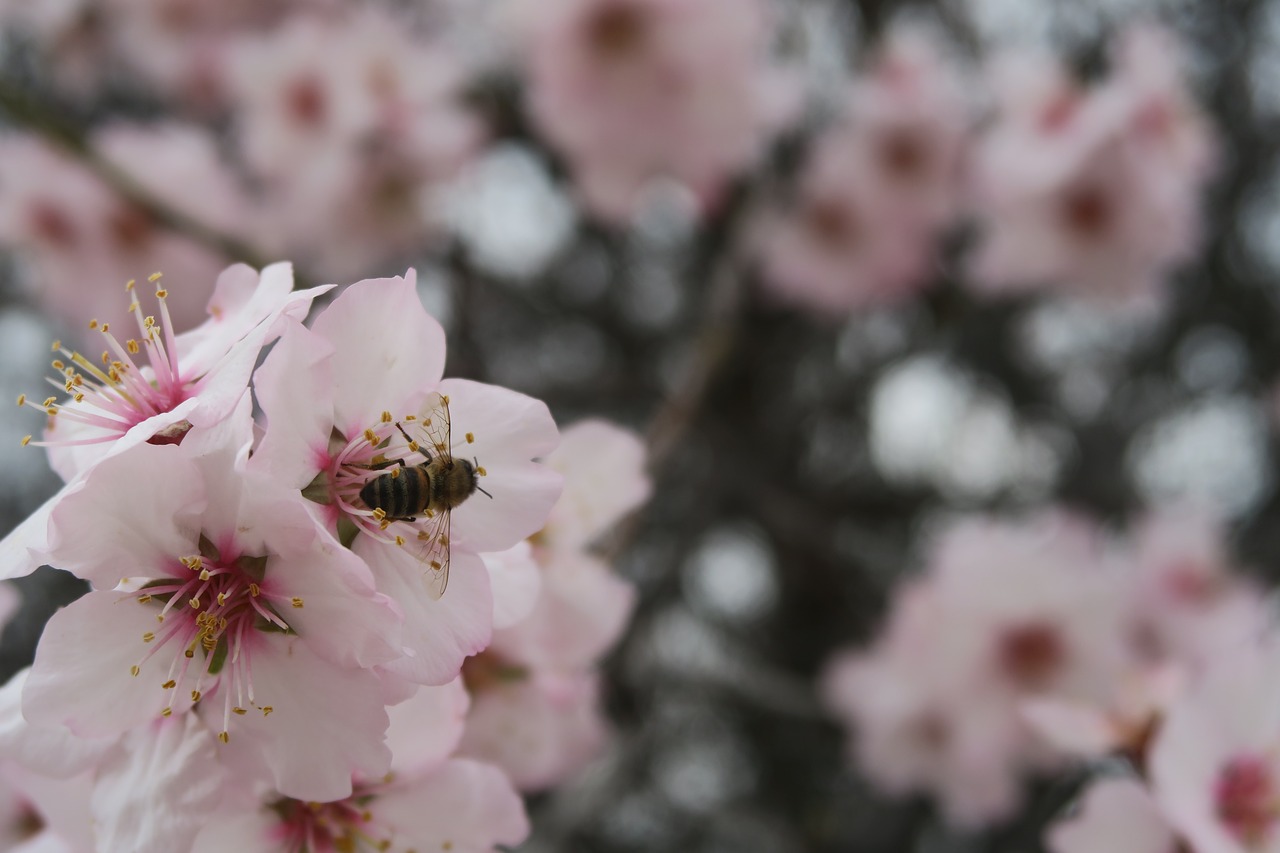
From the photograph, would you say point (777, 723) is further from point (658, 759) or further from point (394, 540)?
point (394, 540)

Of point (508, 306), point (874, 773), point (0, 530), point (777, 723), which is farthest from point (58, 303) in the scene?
point (777, 723)

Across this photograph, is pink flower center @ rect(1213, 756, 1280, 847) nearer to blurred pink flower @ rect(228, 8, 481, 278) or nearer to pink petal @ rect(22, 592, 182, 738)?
pink petal @ rect(22, 592, 182, 738)

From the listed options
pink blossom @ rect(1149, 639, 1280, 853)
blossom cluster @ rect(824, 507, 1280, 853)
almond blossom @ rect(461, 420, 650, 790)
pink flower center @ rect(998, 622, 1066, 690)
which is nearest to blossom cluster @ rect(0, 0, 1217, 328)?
blossom cluster @ rect(824, 507, 1280, 853)

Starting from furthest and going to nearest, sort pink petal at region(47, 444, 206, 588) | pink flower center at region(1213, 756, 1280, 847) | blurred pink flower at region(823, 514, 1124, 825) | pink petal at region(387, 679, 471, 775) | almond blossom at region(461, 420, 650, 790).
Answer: blurred pink flower at region(823, 514, 1124, 825) → pink flower center at region(1213, 756, 1280, 847) → almond blossom at region(461, 420, 650, 790) → pink petal at region(387, 679, 471, 775) → pink petal at region(47, 444, 206, 588)

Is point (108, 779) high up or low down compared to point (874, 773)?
down

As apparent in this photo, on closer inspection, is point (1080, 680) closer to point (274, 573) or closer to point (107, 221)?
point (274, 573)
